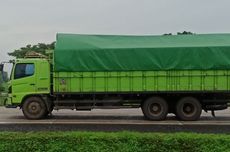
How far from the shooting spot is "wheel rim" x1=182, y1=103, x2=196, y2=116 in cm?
1835

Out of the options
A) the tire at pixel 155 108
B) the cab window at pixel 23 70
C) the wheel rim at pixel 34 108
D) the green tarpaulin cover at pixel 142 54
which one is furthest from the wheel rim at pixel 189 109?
the cab window at pixel 23 70

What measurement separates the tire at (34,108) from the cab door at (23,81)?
1.03 feet

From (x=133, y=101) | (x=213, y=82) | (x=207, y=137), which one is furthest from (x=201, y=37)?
(x=207, y=137)

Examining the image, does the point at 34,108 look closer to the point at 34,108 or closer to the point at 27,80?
the point at 34,108

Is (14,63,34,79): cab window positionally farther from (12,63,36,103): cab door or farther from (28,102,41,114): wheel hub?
(28,102,41,114): wheel hub

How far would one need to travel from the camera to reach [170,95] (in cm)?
1850

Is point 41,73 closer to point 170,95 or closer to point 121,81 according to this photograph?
point 121,81

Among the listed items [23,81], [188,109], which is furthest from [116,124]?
[23,81]

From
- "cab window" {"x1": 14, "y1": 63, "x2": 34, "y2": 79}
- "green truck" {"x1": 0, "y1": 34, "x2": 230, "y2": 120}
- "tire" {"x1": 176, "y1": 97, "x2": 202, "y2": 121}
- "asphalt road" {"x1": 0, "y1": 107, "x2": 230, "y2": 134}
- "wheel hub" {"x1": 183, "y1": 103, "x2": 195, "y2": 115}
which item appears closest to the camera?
"asphalt road" {"x1": 0, "y1": 107, "x2": 230, "y2": 134}

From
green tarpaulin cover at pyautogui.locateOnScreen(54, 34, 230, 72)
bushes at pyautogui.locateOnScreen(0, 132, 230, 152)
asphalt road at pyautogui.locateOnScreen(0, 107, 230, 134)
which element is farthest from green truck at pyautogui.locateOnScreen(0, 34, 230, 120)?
bushes at pyautogui.locateOnScreen(0, 132, 230, 152)

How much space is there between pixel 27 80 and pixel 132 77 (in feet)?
13.7

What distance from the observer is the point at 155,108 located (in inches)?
731

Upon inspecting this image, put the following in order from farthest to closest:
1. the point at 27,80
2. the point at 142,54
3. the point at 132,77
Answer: the point at 27,80, the point at 142,54, the point at 132,77

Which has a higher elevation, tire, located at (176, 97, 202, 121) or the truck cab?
the truck cab
